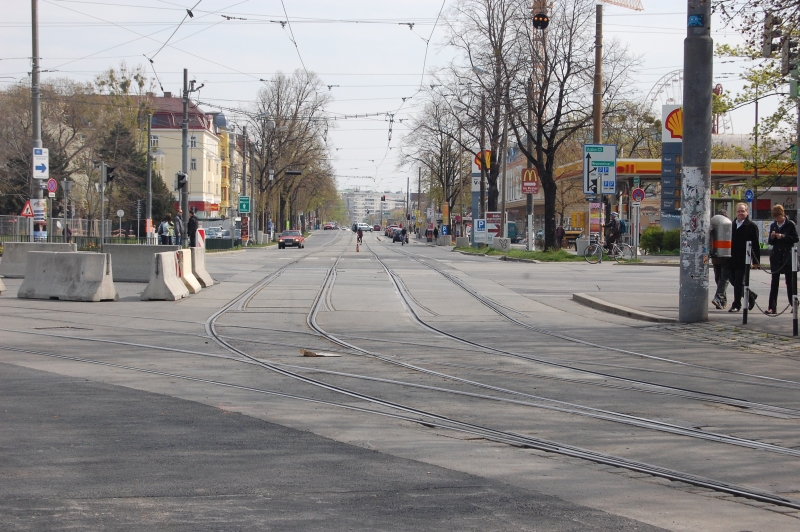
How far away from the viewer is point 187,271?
1977 cm

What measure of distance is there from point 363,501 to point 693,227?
34.3ft

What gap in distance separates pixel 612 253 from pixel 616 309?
2178cm

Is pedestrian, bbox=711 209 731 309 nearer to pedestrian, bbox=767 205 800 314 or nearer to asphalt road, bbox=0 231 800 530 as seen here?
pedestrian, bbox=767 205 800 314

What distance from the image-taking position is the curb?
14847 millimetres

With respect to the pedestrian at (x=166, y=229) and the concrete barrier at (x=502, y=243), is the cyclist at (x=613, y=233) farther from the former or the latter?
the pedestrian at (x=166, y=229)

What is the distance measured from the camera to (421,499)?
5.15 m

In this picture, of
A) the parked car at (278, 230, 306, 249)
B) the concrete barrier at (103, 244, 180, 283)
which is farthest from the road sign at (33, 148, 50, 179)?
the parked car at (278, 230, 306, 249)

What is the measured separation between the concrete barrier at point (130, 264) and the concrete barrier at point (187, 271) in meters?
2.49

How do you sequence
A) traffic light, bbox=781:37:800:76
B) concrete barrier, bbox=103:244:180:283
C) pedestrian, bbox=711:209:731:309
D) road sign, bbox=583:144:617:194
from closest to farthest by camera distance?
pedestrian, bbox=711:209:731:309
traffic light, bbox=781:37:800:76
concrete barrier, bbox=103:244:180:283
road sign, bbox=583:144:617:194

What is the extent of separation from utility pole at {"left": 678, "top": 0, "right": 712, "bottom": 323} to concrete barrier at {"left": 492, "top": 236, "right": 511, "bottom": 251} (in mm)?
33916

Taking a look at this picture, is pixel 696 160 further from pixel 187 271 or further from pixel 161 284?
pixel 187 271

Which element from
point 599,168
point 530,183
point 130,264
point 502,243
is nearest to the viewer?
point 130,264

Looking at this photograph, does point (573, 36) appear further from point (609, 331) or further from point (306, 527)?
point (306, 527)

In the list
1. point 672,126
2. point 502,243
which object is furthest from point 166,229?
point 672,126
